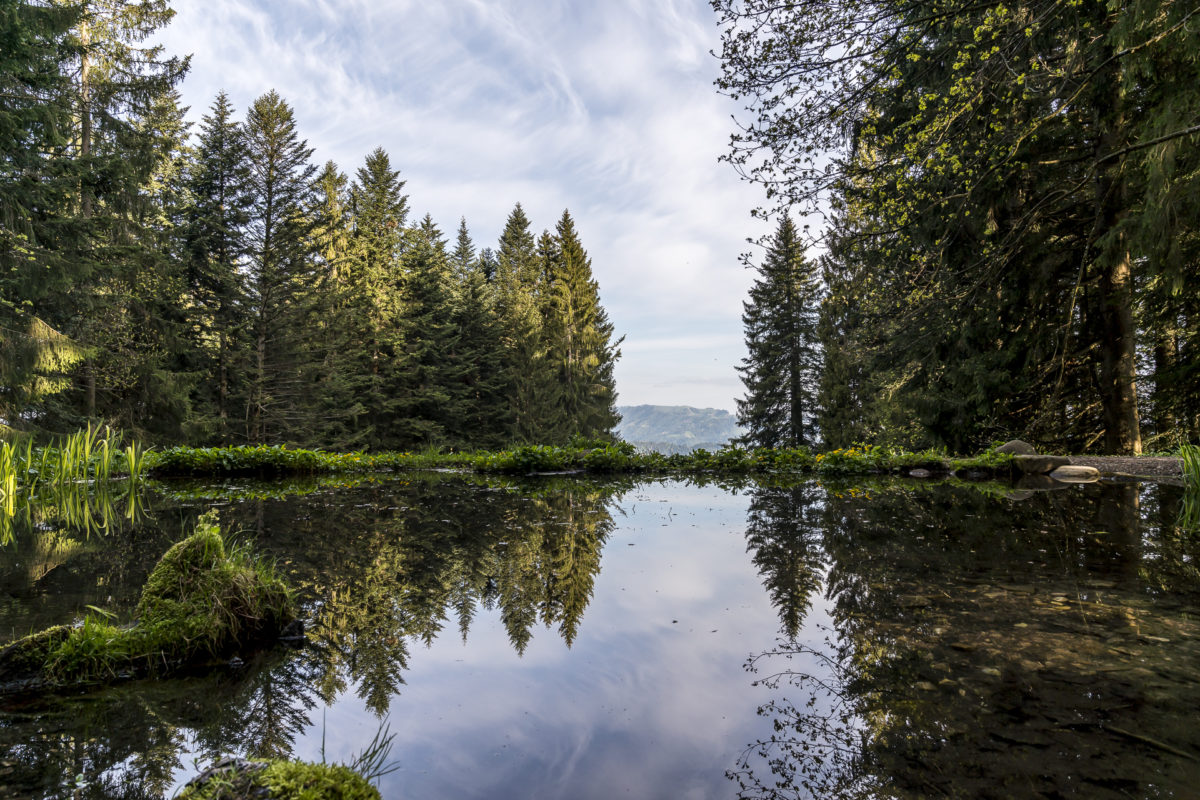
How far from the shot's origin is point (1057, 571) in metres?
3.67

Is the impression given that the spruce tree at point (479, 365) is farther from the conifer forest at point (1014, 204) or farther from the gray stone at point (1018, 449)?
the gray stone at point (1018, 449)

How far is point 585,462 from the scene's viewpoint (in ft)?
39.8

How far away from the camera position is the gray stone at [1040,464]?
30.9 ft

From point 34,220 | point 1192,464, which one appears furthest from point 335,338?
point 1192,464

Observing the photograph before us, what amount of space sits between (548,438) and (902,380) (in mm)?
21282

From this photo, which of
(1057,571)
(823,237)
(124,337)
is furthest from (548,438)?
(1057,571)

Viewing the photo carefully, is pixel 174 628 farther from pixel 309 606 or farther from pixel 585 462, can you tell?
pixel 585 462

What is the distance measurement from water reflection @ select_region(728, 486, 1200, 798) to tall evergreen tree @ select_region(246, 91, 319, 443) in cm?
2304

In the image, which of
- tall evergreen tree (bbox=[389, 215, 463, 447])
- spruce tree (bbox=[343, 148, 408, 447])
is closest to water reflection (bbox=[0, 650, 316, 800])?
spruce tree (bbox=[343, 148, 408, 447])

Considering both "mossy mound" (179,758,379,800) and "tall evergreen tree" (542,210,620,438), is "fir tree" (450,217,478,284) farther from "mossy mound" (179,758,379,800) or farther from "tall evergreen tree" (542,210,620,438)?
"mossy mound" (179,758,379,800)

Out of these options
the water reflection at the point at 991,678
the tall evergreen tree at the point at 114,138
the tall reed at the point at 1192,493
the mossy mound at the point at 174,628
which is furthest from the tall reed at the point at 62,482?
the tall reed at the point at 1192,493

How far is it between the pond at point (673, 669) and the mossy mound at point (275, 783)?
339 mm

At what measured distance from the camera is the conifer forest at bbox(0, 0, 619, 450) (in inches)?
495

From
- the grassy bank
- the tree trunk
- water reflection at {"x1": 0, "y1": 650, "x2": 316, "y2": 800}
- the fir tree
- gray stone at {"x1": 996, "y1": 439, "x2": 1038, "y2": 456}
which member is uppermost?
the fir tree
